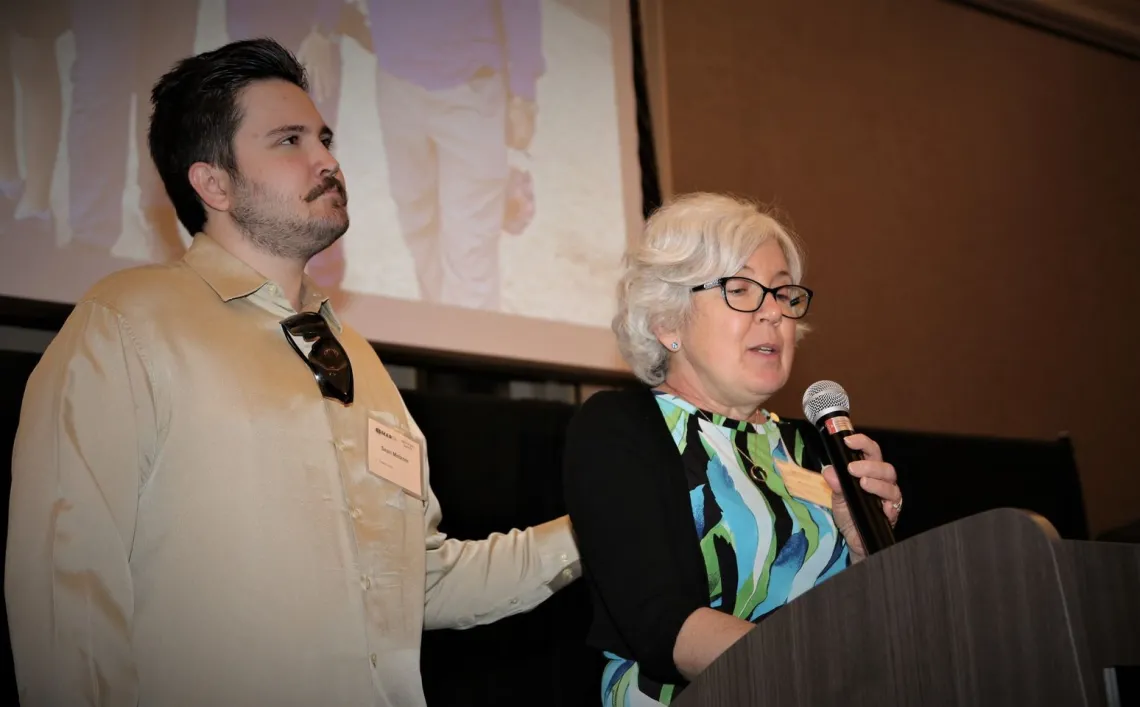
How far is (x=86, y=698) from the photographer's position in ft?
4.61

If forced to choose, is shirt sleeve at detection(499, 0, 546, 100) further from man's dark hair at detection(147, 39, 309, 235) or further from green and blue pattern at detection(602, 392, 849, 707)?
green and blue pattern at detection(602, 392, 849, 707)

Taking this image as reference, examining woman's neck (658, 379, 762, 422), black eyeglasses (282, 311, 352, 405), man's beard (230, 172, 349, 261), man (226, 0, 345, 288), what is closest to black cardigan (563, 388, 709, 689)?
woman's neck (658, 379, 762, 422)

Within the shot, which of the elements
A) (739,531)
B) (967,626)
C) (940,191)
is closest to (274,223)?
(739,531)

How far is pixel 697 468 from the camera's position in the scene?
190 cm

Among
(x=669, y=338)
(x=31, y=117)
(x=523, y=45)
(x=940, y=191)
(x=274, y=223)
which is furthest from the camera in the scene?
(x=940, y=191)

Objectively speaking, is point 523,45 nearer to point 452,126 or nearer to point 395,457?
point 452,126

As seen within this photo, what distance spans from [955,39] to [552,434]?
314 centimetres

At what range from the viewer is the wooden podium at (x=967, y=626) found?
966 millimetres

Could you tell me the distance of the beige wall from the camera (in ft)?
13.9

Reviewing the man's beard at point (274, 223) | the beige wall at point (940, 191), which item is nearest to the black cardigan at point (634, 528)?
the man's beard at point (274, 223)

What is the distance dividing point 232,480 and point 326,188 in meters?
0.65

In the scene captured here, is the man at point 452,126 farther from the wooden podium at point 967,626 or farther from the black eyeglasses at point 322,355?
the wooden podium at point 967,626

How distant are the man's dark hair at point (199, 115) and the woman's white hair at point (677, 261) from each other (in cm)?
80

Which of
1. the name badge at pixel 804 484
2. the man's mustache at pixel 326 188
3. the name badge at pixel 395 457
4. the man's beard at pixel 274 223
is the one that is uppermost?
the man's mustache at pixel 326 188
